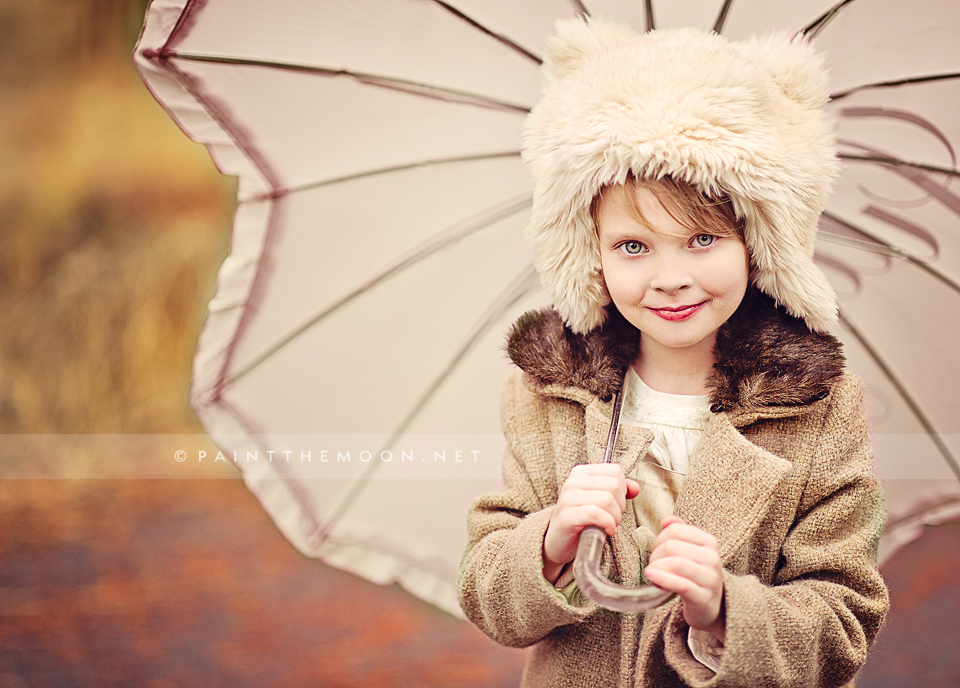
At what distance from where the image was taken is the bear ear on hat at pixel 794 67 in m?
0.84

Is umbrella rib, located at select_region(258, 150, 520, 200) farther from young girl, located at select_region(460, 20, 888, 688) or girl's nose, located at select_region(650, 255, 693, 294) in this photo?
girl's nose, located at select_region(650, 255, 693, 294)

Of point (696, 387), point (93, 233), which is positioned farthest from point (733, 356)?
point (93, 233)

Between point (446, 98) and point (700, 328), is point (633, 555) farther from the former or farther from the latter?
point (446, 98)

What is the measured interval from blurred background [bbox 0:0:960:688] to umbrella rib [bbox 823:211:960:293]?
142 cm

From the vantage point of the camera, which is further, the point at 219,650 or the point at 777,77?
the point at 219,650

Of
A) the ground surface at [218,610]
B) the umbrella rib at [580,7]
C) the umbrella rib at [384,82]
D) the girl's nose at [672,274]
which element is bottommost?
the ground surface at [218,610]

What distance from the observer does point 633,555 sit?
2.68 feet

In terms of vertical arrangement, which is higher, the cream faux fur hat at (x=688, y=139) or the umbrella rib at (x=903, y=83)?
the umbrella rib at (x=903, y=83)

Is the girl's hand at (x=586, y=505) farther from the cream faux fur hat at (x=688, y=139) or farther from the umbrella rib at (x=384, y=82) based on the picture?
the umbrella rib at (x=384, y=82)

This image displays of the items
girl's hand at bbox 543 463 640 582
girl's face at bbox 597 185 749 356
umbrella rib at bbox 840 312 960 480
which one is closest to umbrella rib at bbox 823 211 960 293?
umbrella rib at bbox 840 312 960 480

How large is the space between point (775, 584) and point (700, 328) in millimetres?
299

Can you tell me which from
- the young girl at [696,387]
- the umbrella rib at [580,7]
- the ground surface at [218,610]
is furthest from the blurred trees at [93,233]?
the young girl at [696,387]

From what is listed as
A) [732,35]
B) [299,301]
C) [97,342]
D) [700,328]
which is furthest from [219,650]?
[732,35]

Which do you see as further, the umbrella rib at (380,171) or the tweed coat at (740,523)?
the umbrella rib at (380,171)
